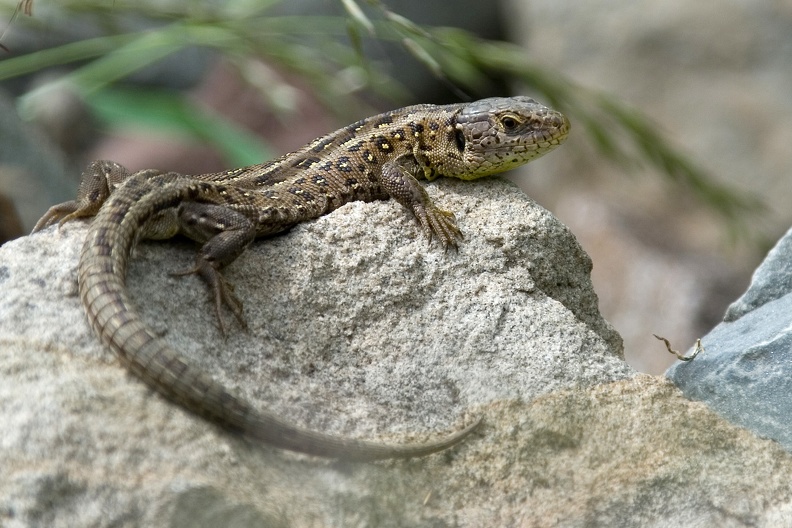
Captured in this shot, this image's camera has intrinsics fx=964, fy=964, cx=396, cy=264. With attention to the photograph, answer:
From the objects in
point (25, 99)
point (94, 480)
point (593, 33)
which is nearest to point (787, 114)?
point (593, 33)

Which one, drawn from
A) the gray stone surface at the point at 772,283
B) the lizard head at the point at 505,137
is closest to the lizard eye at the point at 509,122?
the lizard head at the point at 505,137

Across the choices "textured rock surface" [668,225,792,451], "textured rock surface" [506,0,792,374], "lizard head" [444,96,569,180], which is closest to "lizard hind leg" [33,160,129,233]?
"lizard head" [444,96,569,180]

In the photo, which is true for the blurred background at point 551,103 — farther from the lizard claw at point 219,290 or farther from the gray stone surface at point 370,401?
the lizard claw at point 219,290

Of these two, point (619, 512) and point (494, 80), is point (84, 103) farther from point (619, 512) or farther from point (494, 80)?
point (619, 512)

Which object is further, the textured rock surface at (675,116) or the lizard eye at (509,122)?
the textured rock surface at (675,116)

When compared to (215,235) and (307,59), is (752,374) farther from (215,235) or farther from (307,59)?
(307,59)

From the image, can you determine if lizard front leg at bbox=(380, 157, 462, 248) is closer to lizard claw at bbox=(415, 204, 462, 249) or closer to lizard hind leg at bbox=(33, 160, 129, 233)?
lizard claw at bbox=(415, 204, 462, 249)
